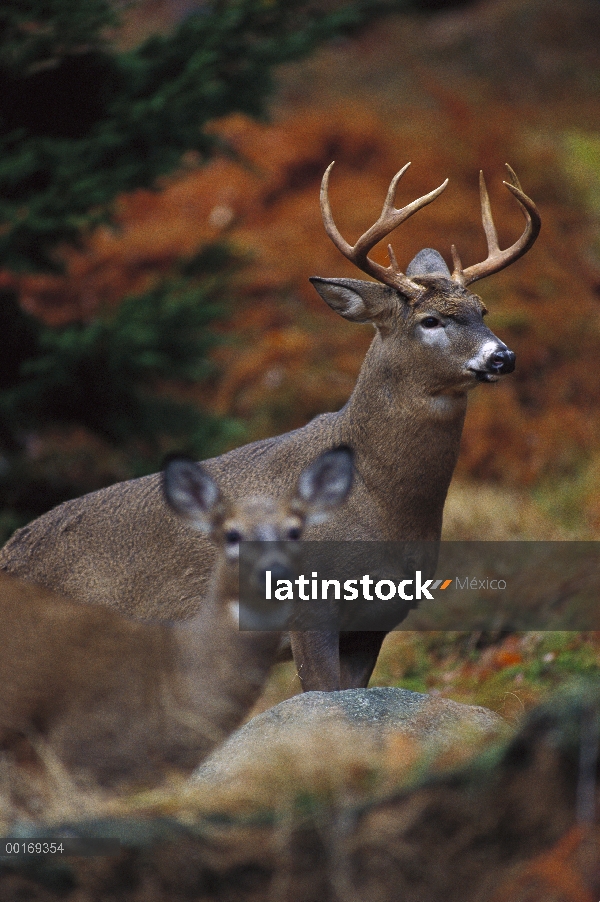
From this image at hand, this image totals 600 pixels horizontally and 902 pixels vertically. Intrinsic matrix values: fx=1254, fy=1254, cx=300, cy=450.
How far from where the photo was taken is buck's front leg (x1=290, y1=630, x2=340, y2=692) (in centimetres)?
617

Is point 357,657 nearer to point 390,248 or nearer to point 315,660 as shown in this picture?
point 315,660

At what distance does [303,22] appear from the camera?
1194 centimetres

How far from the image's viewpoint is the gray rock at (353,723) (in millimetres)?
4684

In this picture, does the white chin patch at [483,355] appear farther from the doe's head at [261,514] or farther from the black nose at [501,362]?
the doe's head at [261,514]

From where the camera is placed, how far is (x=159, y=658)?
18.0ft

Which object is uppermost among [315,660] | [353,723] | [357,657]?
[353,723]

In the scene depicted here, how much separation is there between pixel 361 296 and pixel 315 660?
193 centimetres

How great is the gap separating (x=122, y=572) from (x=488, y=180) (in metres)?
12.5

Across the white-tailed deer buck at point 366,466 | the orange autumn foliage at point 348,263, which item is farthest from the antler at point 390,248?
the orange autumn foliage at point 348,263

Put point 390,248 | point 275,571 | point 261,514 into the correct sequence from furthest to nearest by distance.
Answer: point 390,248
point 261,514
point 275,571

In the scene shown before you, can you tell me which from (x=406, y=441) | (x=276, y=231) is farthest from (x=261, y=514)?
(x=276, y=231)

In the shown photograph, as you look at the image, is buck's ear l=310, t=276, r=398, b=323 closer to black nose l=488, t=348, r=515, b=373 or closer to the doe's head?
black nose l=488, t=348, r=515, b=373

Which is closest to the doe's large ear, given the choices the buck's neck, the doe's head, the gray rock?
the doe's head

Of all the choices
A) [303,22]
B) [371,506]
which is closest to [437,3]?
[303,22]
